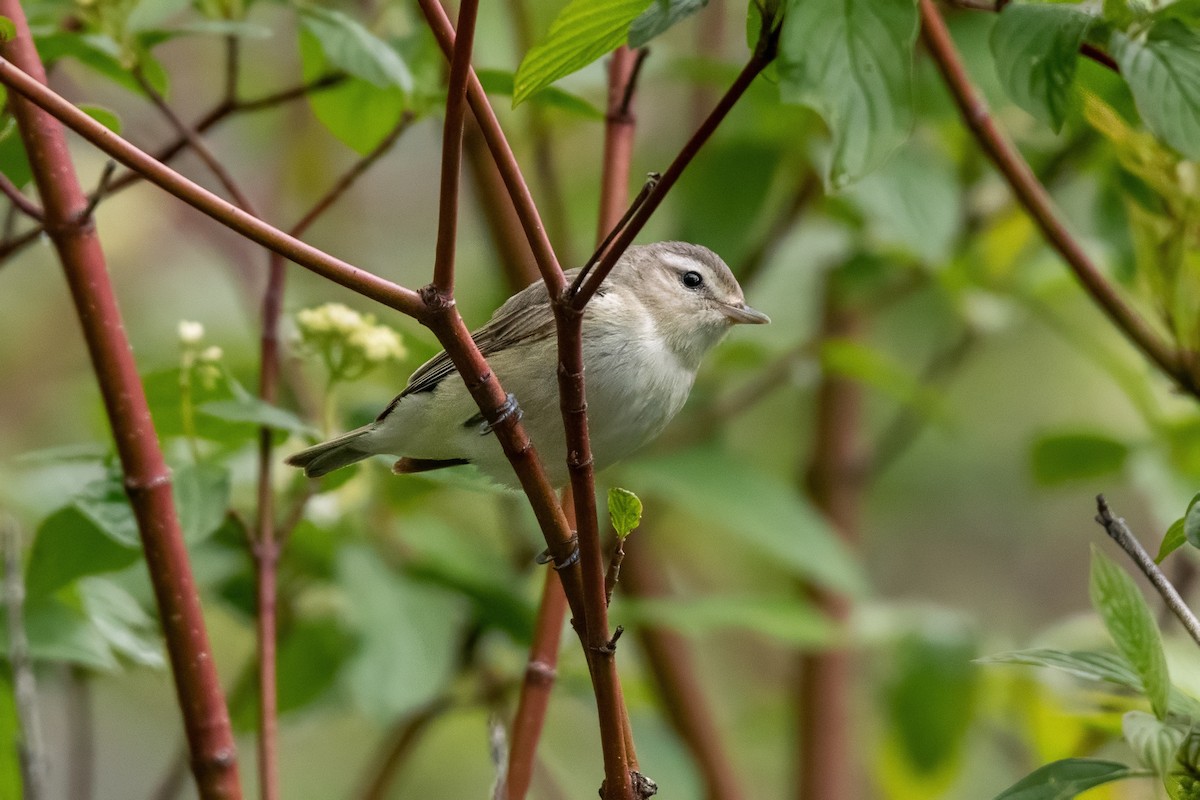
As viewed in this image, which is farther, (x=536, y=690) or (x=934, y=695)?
(x=934, y=695)

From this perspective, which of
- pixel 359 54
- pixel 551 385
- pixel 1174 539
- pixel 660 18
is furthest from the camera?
pixel 551 385

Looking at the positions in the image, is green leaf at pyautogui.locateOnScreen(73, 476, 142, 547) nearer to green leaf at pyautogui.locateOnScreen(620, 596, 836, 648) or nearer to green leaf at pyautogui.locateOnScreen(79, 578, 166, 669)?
green leaf at pyautogui.locateOnScreen(79, 578, 166, 669)

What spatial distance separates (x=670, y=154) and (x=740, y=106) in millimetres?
810

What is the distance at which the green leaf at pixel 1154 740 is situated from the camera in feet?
4.35

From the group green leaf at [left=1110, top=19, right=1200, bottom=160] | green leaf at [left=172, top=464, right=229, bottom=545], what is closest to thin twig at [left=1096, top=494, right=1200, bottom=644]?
green leaf at [left=1110, top=19, right=1200, bottom=160]

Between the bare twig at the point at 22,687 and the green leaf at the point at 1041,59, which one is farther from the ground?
the green leaf at the point at 1041,59

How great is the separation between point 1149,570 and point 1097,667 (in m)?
0.14

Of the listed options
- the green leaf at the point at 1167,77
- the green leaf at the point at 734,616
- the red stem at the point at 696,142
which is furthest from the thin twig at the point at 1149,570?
the green leaf at the point at 734,616

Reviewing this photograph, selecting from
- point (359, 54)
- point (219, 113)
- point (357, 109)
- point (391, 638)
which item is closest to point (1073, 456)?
point (391, 638)

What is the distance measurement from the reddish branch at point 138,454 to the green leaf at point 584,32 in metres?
0.88

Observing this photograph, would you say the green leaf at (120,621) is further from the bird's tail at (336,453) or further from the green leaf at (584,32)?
the green leaf at (584,32)

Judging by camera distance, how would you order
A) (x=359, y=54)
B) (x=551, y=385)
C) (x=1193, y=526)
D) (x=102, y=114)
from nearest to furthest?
(x=1193, y=526) < (x=102, y=114) < (x=359, y=54) < (x=551, y=385)

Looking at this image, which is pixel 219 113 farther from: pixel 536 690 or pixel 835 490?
pixel 835 490

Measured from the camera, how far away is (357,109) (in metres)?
2.36
